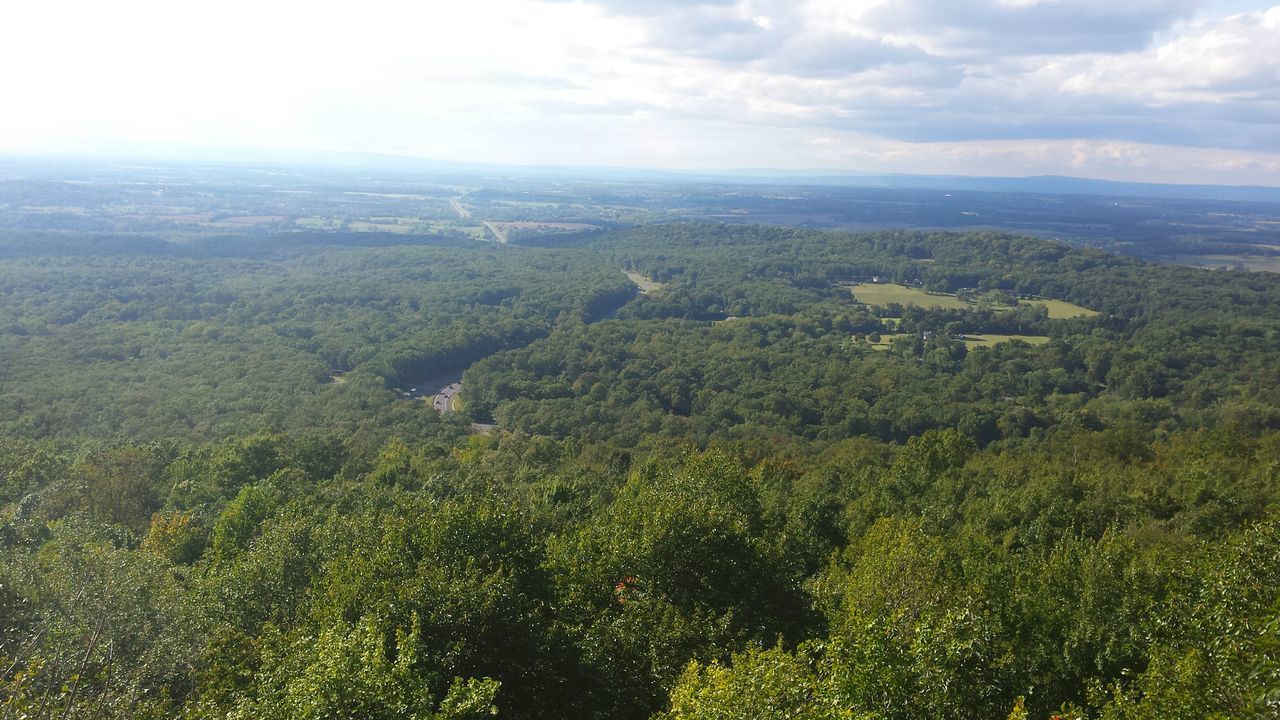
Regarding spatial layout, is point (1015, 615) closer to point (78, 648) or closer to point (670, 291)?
point (78, 648)

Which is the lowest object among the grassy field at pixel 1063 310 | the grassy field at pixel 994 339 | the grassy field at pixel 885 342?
the grassy field at pixel 885 342

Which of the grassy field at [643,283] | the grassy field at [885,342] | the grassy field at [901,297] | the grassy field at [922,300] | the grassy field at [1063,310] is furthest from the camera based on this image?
the grassy field at [643,283]

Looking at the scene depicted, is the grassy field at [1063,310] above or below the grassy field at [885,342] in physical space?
above

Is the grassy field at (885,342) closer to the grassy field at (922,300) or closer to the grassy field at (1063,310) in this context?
the grassy field at (922,300)

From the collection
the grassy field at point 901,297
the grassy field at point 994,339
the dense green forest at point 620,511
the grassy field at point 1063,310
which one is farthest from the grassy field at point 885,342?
the grassy field at point 1063,310

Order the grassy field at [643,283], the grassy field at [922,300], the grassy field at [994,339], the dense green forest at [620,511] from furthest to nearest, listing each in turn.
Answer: the grassy field at [643,283] → the grassy field at [922,300] → the grassy field at [994,339] → the dense green forest at [620,511]

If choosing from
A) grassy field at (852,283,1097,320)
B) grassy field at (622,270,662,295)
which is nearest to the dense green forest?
grassy field at (852,283,1097,320)

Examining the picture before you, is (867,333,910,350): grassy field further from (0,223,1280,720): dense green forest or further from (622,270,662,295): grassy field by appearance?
(622,270,662,295): grassy field

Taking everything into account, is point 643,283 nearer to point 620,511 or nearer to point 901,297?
point 901,297

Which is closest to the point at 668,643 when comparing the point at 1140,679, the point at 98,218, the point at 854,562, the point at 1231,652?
the point at 1140,679
